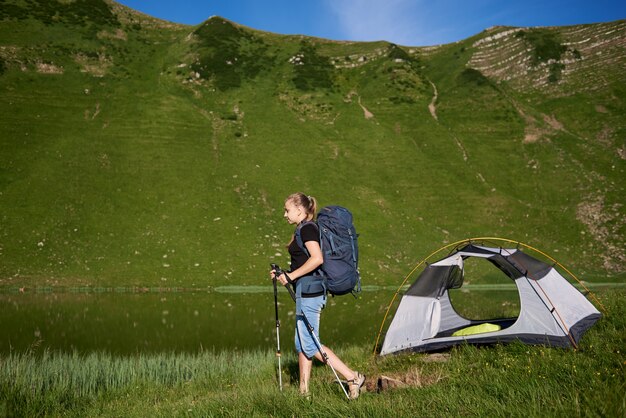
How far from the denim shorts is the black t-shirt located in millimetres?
620

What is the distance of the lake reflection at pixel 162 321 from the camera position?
16.3 m

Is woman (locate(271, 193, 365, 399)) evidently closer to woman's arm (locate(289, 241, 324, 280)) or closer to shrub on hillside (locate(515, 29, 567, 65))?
woman's arm (locate(289, 241, 324, 280))

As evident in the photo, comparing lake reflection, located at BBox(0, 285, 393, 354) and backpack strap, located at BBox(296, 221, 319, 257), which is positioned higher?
backpack strap, located at BBox(296, 221, 319, 257)

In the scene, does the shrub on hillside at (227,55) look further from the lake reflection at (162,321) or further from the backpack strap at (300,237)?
the backpack strap at (300,237)

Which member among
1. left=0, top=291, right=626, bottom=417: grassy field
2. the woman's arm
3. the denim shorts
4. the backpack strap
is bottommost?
left=0, top=291, right=626, bottom=417: grassy field

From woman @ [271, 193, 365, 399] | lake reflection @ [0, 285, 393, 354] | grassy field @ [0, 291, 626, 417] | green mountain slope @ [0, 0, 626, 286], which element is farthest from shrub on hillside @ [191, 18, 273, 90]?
woman @ [271, 193, 365, 399]

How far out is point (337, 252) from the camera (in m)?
8.05

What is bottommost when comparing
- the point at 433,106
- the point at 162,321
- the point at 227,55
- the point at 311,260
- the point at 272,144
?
the point at 162,321

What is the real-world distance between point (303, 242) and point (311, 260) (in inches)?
16.1

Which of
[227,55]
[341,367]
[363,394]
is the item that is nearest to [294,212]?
[341,367]

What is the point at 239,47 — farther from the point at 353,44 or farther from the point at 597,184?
the point at 597,184

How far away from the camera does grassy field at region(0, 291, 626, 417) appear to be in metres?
5.89

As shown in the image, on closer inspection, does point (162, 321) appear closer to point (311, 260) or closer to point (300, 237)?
point (300, 237)

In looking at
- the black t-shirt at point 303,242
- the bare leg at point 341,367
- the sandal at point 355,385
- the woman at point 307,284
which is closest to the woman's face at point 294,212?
the woman at point 307,284
